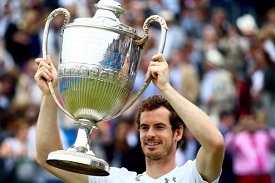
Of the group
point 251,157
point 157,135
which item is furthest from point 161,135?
point 251,157

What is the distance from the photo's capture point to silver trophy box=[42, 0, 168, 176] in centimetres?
655

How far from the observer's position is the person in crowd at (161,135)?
6.61 meters

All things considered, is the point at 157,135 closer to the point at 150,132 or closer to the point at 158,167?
the point at 150,132

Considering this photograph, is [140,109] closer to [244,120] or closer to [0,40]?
[244,120]

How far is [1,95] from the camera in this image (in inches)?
607

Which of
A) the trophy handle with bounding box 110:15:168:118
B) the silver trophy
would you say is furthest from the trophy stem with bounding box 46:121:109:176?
the trophy handle with bounding box 110:15:168:118

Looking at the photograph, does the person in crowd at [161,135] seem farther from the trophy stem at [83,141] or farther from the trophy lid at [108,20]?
the trophy stem at [83,141]

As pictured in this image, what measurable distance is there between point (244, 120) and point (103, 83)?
7.90 m

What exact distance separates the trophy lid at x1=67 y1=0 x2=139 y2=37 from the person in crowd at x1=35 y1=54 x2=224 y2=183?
237 mm

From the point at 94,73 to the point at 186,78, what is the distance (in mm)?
9225

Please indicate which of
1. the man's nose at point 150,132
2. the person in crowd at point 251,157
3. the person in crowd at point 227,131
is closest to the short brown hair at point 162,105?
the man's nose at point 150,132

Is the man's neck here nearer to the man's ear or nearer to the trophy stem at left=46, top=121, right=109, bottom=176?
the man's ear

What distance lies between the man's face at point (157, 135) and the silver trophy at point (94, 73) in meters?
0.33

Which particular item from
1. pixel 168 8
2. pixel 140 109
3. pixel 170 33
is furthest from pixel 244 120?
pixel 140 109
